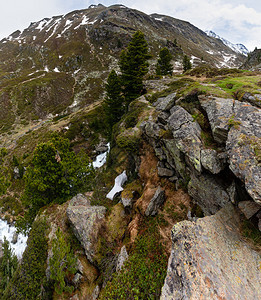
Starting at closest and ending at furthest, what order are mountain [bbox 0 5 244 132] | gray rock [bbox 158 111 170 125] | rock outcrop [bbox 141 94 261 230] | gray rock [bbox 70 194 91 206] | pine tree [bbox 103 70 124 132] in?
rock outcrop [bbox 141 94 261 230], gray rock [bbox 158 111 170 125], gray rock [bbox 70 194 91 206], pine tree [bbox 103 70 124 132], mountain [bbox 0 5 244 132]

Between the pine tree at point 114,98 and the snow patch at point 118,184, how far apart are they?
16.4 m

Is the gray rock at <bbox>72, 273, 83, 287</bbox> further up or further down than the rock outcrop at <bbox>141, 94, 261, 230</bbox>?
further down

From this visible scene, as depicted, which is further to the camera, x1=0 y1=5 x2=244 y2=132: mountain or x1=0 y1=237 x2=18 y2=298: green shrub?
x1=0 y1=5 x2=244 y2=132: mountain

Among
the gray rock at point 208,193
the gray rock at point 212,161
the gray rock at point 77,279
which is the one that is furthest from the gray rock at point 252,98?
the gray rock at point 77,279

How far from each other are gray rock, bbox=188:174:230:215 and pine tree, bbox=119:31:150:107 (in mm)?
23312

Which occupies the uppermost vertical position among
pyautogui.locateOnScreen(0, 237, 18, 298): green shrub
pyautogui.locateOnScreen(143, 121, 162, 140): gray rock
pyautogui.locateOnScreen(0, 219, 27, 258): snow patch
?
pyautogui.locateOnScreen(143, 121, 162, 140): gray rock

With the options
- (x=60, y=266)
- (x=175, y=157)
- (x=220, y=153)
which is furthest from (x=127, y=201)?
(x=220, y=153)

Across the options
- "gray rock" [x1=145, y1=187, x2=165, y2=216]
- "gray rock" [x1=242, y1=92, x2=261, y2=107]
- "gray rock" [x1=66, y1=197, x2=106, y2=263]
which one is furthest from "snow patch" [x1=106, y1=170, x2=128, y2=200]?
"gray rock" [x1=242, y1=92, x2=261, y2=107]

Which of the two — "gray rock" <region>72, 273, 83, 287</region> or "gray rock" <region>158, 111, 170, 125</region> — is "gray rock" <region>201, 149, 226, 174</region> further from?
"gray rock" <region>72, 273, 83, 287</region>

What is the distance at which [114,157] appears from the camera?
1030 inches

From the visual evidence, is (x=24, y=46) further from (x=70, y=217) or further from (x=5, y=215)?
(x=70, y=217)

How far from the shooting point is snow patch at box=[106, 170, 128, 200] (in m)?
19.4

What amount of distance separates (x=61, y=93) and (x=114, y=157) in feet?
261

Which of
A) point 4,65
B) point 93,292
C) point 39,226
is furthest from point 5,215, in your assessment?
point 4,65
